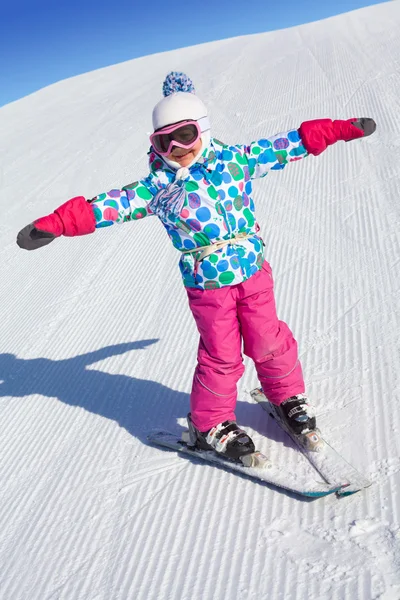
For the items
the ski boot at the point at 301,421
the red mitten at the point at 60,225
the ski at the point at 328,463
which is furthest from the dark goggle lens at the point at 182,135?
the ski at the point at 328,463

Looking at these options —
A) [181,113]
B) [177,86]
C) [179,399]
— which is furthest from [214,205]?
[179,399]

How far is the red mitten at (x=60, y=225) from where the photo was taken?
2.26 meters

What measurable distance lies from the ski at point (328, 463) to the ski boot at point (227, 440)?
209mm

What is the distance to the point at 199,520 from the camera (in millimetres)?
2246

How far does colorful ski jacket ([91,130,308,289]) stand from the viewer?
2305 mm

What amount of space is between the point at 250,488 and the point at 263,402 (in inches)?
22.9

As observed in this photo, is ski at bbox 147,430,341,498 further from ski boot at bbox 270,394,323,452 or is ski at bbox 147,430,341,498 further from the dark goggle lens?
the dark goggle lens

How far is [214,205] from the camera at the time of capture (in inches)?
90.7

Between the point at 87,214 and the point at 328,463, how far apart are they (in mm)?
1289

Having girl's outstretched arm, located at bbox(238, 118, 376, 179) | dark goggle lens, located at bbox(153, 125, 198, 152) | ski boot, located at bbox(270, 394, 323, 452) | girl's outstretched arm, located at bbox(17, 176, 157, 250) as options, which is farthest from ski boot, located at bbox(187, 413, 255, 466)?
dark goggle lens, located at bbox(153, 125, 198, 152)

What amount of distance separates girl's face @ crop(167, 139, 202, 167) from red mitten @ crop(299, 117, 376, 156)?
1.43 ft

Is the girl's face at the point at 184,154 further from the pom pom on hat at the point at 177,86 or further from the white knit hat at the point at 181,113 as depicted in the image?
the pom pom on hat at the point at 177,86

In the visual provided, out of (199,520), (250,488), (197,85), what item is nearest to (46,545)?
(199,520)

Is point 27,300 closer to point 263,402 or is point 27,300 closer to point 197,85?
point 263,402
